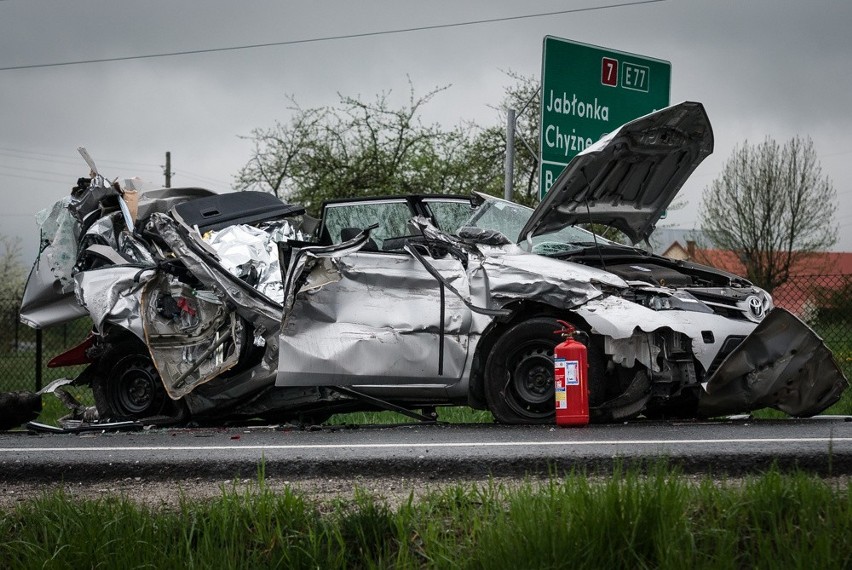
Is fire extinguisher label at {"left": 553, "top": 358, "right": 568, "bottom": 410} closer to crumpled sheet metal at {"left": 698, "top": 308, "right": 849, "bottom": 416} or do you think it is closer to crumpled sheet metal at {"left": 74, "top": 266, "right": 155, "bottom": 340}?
crumpled sheet metal at {"left": 698, "top": 308, "right": 849, "bottom": 416}

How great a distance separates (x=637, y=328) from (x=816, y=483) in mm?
2896

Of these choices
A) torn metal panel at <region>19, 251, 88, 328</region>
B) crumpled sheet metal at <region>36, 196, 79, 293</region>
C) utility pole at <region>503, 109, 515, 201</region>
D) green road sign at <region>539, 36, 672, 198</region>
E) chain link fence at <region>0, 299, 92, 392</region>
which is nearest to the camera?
crumpled sheet metal at <region>36, 196, 79, 293</region>

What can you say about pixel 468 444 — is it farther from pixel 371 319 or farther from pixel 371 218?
pixel 371 218

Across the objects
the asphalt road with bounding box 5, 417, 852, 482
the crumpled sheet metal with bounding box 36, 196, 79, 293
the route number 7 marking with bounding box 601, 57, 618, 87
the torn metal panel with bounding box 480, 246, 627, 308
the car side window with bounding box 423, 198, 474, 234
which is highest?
the route number 7 marking with bounding box 601, 57, 618, 87

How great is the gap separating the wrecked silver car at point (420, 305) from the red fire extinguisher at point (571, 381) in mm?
236

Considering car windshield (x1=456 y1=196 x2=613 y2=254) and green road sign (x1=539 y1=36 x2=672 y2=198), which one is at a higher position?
green road sign (x1=539 y1=36 x2=672 y2=198)

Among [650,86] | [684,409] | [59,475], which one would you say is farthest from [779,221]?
[59,475]

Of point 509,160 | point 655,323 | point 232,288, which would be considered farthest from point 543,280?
point 509,160

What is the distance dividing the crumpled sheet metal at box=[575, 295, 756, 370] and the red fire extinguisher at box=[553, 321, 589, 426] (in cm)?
20

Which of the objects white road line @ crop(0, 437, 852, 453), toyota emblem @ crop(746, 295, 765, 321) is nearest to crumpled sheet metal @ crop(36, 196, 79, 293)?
white road line @ crop(0, 437, 852, 453)

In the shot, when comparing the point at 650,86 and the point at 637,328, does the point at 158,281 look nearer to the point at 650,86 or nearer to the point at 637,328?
the point at 637,328

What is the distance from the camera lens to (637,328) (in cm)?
687

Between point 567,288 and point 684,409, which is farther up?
point 567,288

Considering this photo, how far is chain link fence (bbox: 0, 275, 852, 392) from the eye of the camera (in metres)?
12.6
